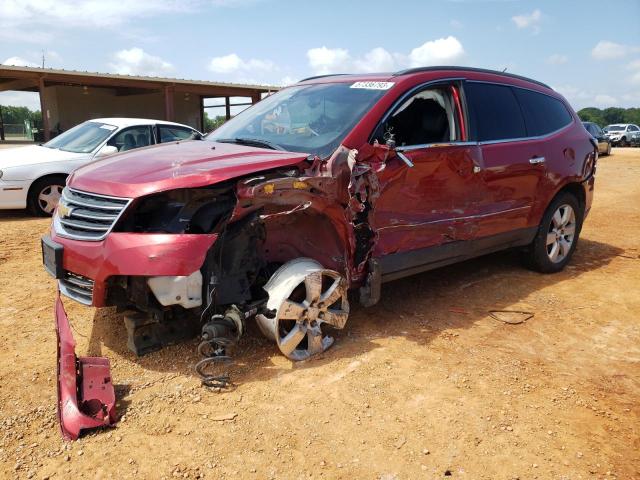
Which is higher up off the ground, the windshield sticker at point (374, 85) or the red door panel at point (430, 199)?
the windshield sticker at point (374, 85)

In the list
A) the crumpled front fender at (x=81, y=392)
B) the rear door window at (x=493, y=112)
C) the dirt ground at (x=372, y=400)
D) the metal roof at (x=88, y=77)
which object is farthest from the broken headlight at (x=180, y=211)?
the metal roof at (x=88, y=77)

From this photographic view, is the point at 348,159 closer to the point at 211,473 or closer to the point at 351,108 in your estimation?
the point at 351,108

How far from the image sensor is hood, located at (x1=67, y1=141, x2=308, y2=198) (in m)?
2.92

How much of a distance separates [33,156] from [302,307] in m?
6.44

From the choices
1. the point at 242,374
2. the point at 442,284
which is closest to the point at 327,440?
the point at 242,374

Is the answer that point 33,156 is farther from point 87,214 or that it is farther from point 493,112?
point 493,112

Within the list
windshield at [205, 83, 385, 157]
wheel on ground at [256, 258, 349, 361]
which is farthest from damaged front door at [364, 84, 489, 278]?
wheel on ground at [256, 258, 349, 361]

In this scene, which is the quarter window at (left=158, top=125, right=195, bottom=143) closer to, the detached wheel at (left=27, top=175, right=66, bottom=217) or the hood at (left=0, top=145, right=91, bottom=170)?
the hood at (left=0, top=145, right=91, bottom=170)

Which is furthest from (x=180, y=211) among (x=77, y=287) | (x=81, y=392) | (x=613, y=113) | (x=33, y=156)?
(x=613, y=113)

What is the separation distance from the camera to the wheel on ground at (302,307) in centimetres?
326

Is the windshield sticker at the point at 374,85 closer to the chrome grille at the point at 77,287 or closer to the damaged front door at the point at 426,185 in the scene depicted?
the damaged front door at the point at 426,185

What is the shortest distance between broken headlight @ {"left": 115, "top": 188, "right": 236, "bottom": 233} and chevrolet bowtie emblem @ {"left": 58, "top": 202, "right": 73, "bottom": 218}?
547 millimetres

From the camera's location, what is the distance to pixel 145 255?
2.82 m

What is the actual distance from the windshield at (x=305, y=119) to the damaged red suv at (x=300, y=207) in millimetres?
16
